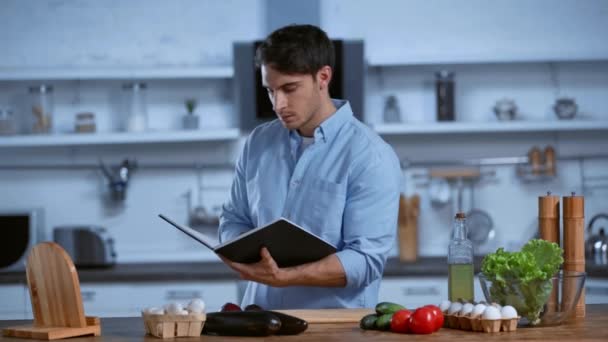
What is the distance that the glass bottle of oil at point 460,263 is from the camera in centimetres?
247

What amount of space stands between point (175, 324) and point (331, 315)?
17.6 inches

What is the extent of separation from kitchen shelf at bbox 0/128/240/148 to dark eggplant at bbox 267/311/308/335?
2583mm

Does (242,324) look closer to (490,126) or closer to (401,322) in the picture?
(401,322)

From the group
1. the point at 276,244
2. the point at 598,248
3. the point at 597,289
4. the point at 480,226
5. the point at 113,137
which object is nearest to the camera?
the point at 276,244

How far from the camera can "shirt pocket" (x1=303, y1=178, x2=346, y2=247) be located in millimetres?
2725

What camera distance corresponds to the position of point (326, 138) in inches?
110

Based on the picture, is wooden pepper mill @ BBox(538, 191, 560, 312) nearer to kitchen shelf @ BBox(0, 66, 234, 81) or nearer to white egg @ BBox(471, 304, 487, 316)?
white egg @ BBox(471, 304, 487, 316)

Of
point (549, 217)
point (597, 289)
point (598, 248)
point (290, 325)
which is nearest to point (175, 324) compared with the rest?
point (290, 325)

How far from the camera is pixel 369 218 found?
2.69 meters

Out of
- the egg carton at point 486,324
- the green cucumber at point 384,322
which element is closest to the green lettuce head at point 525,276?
the egg carton at point 486,324

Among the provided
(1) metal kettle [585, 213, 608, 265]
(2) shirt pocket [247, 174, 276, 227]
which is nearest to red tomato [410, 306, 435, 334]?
(2) shirt pocket [247, 174, 276, 227]

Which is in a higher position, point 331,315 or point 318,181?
point 318,181

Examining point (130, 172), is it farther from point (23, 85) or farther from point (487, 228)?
point (487, 228)

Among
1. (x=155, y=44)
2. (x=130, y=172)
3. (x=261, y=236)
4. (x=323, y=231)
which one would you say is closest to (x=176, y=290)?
(x=130, y=172)
